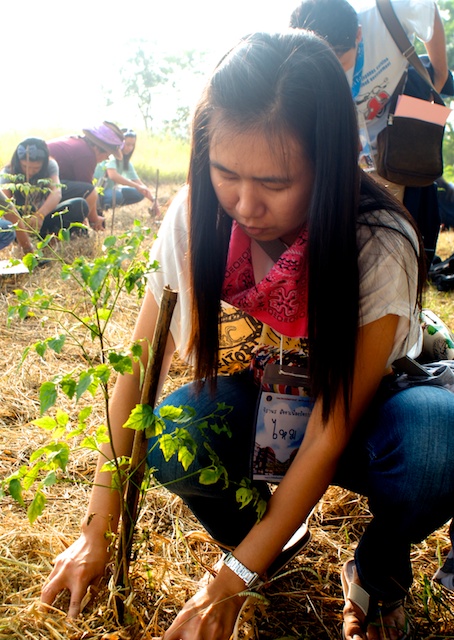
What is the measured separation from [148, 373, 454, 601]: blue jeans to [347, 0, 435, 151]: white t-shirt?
1337 mm

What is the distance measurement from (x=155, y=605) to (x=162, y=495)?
0.44 m

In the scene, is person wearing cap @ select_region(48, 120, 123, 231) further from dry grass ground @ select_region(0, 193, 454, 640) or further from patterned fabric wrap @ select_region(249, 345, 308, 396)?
patterned fabric wrap @ select_region(249, 345, 308, 396)

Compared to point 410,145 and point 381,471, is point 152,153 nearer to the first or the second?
point 410,145

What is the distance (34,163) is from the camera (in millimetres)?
4379

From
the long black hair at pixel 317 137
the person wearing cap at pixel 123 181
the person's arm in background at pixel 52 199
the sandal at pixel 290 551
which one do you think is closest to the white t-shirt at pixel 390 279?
the long black hair at pixel 317 137

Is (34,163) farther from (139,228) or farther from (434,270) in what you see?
(139,228)

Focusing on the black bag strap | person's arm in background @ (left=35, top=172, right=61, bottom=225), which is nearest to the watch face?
the black bag strap

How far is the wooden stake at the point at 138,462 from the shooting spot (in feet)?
3.03

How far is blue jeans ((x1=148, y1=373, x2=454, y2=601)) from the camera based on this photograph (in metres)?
1.06

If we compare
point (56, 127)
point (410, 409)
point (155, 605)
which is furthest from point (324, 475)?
point (56, 127)

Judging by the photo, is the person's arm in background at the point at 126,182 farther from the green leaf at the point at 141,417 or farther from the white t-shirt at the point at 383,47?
the green leaf at the point at 141,417

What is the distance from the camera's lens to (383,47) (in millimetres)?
2146

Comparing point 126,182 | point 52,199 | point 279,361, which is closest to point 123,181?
point 126,182

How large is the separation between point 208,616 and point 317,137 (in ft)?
2.73
